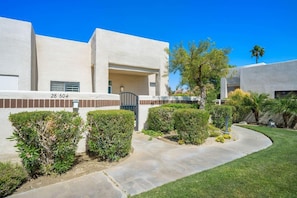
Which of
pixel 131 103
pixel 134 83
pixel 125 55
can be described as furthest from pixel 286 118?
pixel 125 55

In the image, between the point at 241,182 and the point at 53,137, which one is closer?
the point at 241,182

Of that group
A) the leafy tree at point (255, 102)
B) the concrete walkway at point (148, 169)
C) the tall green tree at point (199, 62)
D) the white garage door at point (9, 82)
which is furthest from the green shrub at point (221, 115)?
the white garage door at point (9, 82)

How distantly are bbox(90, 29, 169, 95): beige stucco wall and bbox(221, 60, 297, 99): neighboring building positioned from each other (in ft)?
18.1

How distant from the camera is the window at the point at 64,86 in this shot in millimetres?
11703

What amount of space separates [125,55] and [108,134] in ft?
28.6

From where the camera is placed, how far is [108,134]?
16.4ft

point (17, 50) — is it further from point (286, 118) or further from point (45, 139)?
point (286, 118)

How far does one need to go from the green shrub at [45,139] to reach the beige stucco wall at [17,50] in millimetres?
5861

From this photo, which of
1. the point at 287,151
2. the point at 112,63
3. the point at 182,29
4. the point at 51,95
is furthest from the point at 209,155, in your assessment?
the point at 182,29

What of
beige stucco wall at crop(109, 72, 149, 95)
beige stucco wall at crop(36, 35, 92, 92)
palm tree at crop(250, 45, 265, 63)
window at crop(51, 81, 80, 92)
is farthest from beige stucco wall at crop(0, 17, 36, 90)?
palm tree at crop(250, 45, 265, 63)

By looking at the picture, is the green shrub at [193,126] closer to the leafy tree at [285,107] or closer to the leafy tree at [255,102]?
the leafy tree at [285,107]

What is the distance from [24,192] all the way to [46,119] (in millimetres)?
1525

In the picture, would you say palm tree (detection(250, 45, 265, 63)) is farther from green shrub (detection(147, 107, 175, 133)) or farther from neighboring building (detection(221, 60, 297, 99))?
green shrub (detection(147, 107, 175, 133))

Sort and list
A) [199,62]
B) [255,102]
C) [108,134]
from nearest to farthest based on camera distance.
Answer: [108,134] < [199,62] < [255,102]
